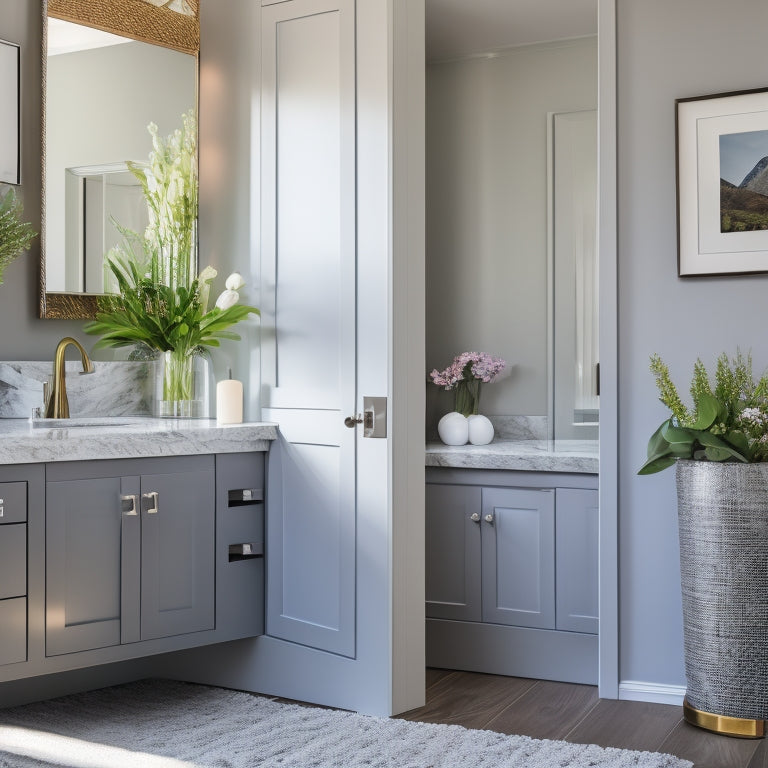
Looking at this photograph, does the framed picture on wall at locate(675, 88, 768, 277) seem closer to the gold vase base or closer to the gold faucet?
the gold vase base

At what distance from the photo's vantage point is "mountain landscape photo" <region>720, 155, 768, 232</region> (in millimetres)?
2922

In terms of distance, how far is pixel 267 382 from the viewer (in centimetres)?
323

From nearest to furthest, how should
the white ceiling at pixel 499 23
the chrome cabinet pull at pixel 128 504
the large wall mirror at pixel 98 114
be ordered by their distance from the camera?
the chrome cabinet pull at pixel 128 504
the large wall mirror at pixel 98 114
the white ceiling at pixel 499 23

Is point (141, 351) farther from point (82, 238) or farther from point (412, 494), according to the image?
point (412, 494)

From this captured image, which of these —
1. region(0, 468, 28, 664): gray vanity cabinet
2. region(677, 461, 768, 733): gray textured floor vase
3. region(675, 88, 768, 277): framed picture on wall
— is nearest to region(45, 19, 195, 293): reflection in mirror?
region(0, 468, 28, 664): gray vanity cabinet

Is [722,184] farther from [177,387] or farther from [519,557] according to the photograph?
[177,387]

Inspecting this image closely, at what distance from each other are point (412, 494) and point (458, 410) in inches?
40.9

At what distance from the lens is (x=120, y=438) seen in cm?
274

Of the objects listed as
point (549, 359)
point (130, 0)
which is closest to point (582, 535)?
point (549, 359)

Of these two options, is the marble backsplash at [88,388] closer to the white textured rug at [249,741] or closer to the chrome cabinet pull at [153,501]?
the chrome cabinet pull at [153,501]

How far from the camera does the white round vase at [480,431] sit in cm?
379

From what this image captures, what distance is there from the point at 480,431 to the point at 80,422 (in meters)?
1.49

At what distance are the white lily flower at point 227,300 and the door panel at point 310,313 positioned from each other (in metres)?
0.10

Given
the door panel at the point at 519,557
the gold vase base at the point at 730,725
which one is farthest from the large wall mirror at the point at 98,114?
the gold vase base at the point at 730,725
